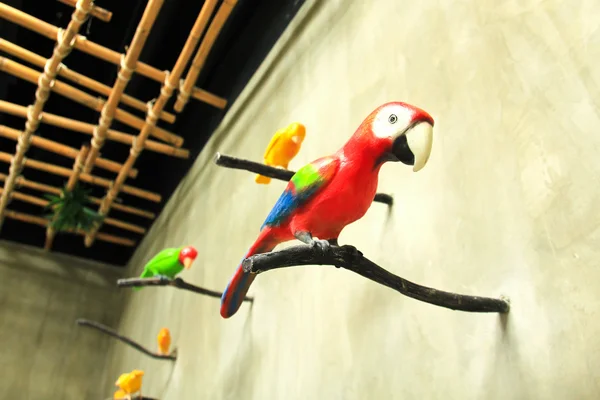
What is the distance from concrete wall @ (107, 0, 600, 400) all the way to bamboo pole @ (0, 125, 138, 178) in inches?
38.1

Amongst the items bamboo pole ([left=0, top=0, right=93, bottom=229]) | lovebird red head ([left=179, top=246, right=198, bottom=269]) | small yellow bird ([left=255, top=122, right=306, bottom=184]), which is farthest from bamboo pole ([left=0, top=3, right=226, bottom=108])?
small yellow bird ([left=255, top=122, right=306, bottom=184])

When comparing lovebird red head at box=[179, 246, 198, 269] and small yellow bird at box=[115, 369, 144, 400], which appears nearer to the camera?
lovebird red head at box=[179, 246, 198, 269]

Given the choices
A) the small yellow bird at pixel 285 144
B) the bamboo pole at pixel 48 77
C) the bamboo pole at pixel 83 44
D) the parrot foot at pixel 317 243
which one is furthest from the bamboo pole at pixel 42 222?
the parrot foot at pixel 317 243

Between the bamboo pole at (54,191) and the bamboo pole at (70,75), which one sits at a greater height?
the bamboo pole at (70,75)

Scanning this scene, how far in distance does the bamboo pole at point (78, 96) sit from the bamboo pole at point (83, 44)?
5.1 inches

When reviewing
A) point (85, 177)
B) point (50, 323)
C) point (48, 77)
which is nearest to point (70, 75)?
point (48, 77)

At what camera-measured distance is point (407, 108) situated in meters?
0.57

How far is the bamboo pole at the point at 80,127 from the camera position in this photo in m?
1.70

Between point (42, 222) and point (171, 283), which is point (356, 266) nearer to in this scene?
point (171, 283)

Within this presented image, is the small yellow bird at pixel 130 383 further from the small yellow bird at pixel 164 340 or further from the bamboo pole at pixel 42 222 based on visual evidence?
the bamboo pole at pixel 42 222

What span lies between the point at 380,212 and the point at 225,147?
0.91m

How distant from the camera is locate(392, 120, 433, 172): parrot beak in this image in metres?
0.55

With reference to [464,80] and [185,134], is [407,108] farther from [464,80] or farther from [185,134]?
[185,134]

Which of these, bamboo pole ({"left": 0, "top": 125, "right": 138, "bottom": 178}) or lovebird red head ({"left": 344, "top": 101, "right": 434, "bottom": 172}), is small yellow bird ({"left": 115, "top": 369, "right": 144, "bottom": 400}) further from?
lovebird red head ({"left": 344, "top": 101, "right": 434, "bottom": 172})
